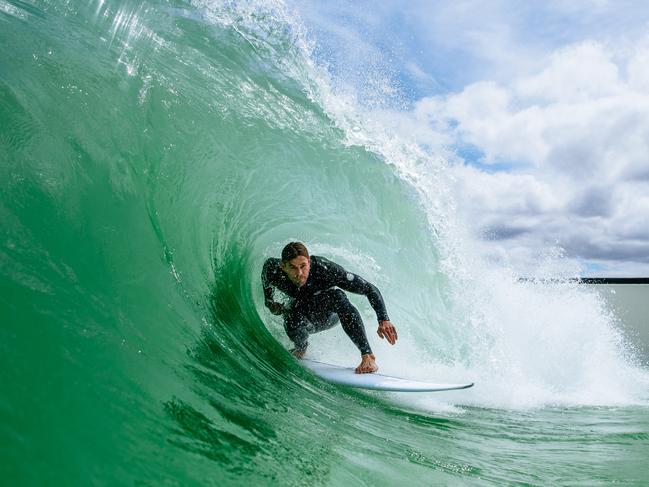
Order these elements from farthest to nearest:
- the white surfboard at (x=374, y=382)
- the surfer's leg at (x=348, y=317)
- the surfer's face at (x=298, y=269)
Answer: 1. the surfer's leg at (x=348, y=317)
2. the surfer's face at (x=298, y=269)
3. the white surfboard at (x=374, y=382)

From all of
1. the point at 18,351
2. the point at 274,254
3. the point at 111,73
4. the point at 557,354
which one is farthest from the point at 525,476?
the point at 557,354

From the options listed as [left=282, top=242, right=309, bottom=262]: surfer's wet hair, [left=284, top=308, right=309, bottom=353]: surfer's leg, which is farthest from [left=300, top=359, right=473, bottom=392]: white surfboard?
[left=282, top=242, right=309, bottom=262]: surfer's wet hair

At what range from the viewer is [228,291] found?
4.50m

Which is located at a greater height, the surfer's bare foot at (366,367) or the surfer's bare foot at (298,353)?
the surfer's bare foot at (366,367)

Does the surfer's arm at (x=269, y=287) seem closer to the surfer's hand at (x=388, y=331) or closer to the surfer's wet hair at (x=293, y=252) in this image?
the surfer's wet hair at (x=293, y=252)

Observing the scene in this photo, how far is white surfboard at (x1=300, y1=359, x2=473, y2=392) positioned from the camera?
4105 mm

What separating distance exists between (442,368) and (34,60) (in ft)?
16.5

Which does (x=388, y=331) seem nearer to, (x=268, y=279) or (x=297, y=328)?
(x=297, y=328)

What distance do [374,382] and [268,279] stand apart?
4.20 feet

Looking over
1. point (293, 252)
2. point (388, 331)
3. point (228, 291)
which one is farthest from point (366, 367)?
point (228, 291)

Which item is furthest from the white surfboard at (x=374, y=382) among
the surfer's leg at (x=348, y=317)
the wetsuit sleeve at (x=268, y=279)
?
the wetsuit sleeve at (x=268, y=279)

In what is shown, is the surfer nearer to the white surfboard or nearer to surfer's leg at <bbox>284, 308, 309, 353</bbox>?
surfer's leg at <bbox>284, 308, 309, 353</bbox>

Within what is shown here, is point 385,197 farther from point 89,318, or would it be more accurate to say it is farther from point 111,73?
point 89,318

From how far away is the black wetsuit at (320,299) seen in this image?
4.39 m
